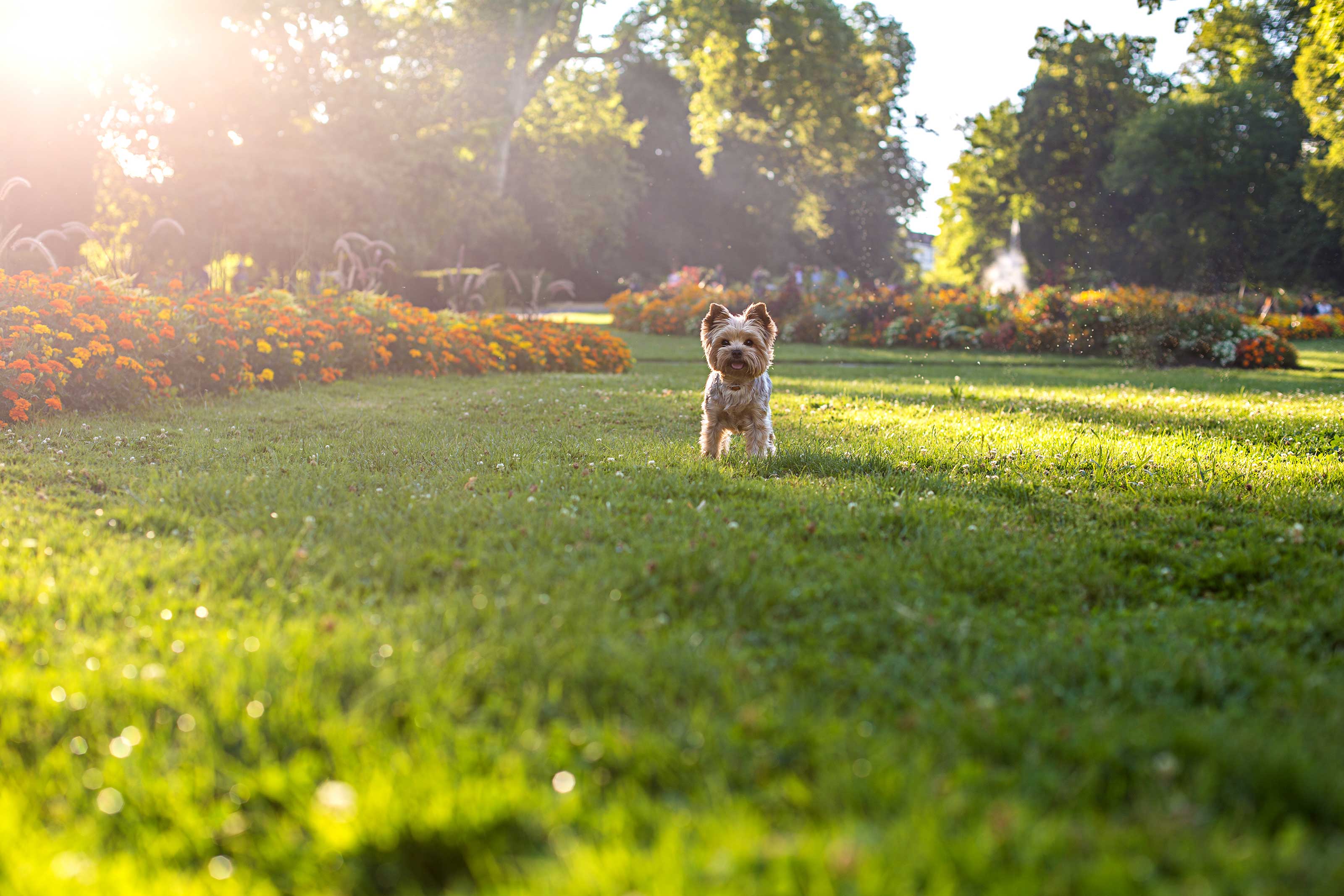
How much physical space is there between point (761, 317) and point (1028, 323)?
14.8 meters

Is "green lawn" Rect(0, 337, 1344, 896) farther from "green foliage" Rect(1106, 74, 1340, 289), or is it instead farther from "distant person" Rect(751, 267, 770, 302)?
"green foliage" Rect(1106, 74, 1340, 289)

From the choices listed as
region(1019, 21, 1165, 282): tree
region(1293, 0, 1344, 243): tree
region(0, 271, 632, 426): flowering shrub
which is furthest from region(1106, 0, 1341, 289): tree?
region(0, 271, 632, 426): flowering shrub

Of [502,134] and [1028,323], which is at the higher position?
[502,134]

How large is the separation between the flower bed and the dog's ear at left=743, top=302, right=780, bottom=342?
13.1m

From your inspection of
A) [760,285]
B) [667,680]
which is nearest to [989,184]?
[760,285]

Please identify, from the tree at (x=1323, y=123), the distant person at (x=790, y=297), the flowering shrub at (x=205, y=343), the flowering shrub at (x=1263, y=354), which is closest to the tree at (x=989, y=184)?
the tree at (x=1323, y=123)

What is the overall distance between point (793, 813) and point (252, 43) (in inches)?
1206

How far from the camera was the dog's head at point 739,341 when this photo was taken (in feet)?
20.6

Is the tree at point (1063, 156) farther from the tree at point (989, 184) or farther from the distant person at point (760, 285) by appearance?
the distant person at point (760, 285)

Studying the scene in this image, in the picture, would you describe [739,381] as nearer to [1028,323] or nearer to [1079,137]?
[1028,323]

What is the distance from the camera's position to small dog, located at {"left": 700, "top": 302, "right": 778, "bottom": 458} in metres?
6.33

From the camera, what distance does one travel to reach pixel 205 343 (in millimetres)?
9062

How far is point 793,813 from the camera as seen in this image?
194 cm

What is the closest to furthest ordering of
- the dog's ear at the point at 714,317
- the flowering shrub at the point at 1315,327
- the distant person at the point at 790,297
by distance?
the dog's ear at the point at 714,317 → the flowering shrub at the point at 1315,327 → the distant person at the point at 790,297
